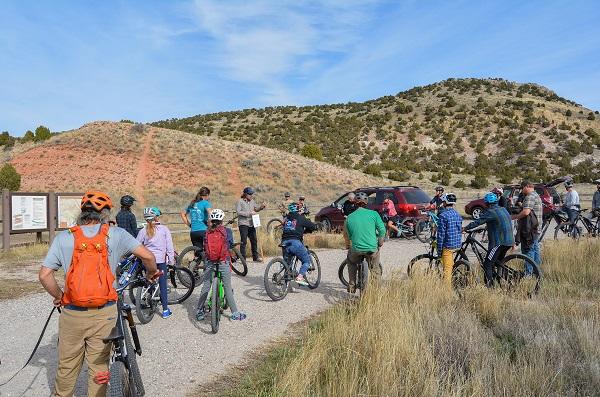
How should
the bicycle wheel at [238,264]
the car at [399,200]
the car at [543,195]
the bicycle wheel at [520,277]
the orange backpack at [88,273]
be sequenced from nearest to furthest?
the orange backpack at [88,273]
the bicycle wheel at [520,277]
the bicycle wheel at [238,264]
the car at [399,200]
the car at [543,195]

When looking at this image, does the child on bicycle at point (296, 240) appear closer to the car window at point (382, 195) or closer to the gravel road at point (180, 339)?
the gravel road at point (180, 339)

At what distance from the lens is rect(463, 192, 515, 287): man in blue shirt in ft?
25.3

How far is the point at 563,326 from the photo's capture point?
567cm

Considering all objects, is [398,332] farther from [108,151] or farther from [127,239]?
[108,151]

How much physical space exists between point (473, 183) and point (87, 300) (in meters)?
41.9

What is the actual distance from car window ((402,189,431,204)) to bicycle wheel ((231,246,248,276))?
7.61m

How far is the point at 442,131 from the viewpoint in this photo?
61.5m

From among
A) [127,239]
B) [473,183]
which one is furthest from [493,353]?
[473,183]

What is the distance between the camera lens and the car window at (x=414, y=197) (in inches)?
659

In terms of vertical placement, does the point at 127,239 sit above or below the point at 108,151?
below

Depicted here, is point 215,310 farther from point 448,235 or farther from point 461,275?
point 461,275

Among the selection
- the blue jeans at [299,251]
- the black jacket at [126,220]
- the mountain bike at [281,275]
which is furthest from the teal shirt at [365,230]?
the black jacket at [126,220]

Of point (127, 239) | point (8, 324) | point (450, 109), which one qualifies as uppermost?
point (450, 109)

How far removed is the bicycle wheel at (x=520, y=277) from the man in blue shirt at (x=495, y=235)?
0.13 meters
